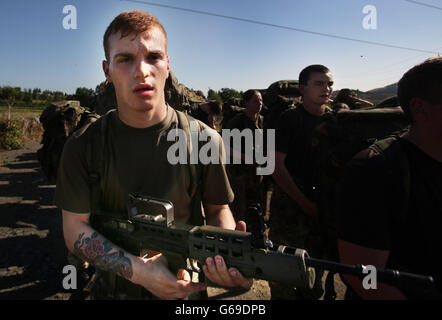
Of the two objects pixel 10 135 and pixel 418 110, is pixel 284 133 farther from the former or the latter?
pixel 10 135

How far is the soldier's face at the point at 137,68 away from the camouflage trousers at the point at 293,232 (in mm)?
2555

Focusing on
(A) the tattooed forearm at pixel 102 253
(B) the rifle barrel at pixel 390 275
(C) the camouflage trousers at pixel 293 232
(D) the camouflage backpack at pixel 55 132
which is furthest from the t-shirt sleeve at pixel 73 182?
(D) the camouflage backpack at pixel 55 132

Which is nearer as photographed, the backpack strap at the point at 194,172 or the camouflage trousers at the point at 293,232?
the backpack strap at the point at 194,172

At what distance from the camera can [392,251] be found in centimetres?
161

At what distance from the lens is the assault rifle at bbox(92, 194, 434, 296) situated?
4.02ft

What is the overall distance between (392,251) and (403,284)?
2.22 feet

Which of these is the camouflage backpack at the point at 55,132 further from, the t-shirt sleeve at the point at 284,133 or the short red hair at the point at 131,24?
the short red hair at the point at 131,24

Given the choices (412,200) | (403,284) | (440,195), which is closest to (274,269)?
(403,284)

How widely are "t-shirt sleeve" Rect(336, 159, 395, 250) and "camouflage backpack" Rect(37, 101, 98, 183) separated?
500 cm

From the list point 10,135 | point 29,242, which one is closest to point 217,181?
point 29,242

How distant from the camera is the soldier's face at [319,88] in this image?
139 inches

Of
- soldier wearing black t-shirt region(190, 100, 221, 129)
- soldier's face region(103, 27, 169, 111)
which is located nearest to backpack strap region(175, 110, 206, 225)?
soldier's face region(103, 27, 169, 111)

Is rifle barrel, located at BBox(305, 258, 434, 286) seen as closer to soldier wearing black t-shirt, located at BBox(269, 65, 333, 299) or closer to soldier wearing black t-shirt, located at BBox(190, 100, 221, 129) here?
soldier wearing black t-shirt, located at BBox(269, 65, 333, 299)
